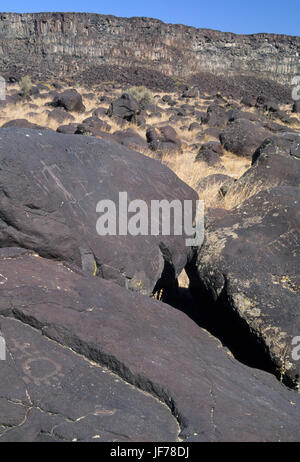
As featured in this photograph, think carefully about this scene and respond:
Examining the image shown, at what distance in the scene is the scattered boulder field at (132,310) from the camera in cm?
178

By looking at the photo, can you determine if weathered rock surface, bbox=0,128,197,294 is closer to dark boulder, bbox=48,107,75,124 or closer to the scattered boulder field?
the scattered boulder field

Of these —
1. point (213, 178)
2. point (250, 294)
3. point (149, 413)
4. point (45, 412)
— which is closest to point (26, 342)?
point (45, 412)

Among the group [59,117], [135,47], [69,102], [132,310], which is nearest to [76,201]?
[132,310]

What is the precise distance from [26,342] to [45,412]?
45 cm

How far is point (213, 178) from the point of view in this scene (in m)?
6.99

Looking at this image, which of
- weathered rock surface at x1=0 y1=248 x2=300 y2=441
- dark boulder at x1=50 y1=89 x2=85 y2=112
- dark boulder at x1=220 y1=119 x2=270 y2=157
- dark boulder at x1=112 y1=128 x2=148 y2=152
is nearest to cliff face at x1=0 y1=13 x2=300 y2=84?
dark boulder at x1=50 y1=89 x2=85 y2=112

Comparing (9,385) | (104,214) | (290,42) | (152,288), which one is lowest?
(152,288)

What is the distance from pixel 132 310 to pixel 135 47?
4596cm

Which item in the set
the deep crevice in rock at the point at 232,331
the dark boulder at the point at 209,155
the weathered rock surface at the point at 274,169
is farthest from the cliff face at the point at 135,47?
the deep crevice in rock at the point at 232,331

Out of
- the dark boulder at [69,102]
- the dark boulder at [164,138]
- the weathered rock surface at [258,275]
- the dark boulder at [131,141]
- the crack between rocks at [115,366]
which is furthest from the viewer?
the dark boulder at [69,102]

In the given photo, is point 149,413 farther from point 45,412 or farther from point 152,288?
point 152,288

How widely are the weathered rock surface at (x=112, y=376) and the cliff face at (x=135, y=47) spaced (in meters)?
40.4

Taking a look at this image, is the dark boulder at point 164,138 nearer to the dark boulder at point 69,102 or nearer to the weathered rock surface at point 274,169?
the weathered rock surface at point 274,169

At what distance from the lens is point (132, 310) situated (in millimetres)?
2559
